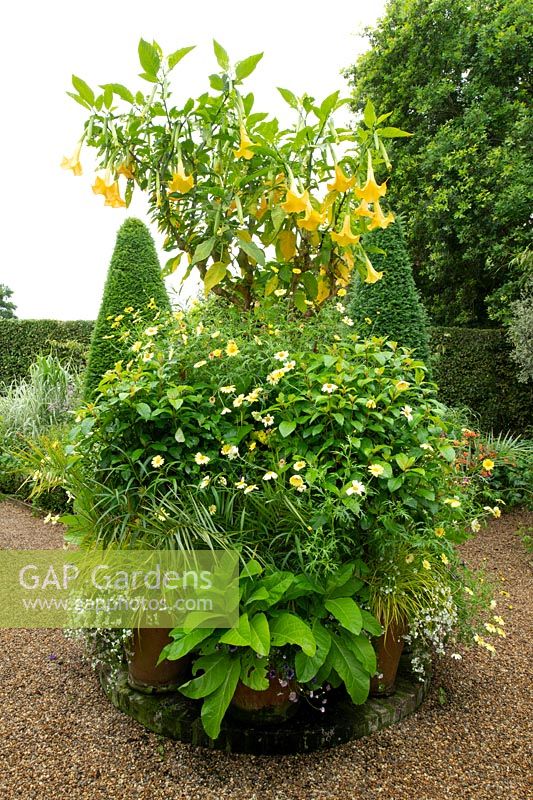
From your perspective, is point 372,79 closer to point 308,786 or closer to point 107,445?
point 107,445

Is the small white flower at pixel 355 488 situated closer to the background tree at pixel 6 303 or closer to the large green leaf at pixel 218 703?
the large green leaf at pixel 218 703

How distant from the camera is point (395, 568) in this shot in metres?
2.14

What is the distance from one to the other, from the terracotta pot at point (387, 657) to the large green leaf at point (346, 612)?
31 cm

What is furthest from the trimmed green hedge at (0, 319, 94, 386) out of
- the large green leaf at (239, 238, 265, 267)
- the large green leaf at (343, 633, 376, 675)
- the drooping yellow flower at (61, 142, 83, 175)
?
the large green leaf at (343, 633, 376, 675)

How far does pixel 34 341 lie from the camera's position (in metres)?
9.34

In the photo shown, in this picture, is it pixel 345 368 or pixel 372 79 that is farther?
pixel 372 79

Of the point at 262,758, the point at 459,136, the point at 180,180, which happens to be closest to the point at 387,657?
the point at 262,758

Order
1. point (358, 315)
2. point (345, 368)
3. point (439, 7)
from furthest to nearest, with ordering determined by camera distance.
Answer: point (439, 7) → point (358, 315) → point (345, 368)

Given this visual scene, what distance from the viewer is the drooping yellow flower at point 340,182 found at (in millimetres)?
2068

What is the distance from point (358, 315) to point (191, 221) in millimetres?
3094

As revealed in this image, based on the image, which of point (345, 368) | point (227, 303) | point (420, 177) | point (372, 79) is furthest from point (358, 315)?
point (372, 79)

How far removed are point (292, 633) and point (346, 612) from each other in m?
0.21

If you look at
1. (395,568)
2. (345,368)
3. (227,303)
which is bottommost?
(395,568)

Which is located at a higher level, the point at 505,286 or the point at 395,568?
the point at 505,286
